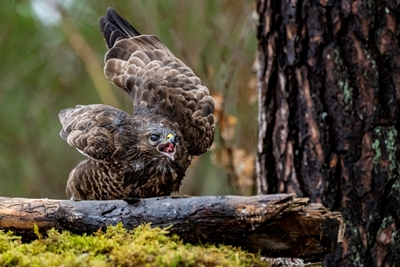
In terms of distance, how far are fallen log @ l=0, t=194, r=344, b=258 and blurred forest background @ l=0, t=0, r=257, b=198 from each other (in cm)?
410

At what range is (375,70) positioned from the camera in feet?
15.8

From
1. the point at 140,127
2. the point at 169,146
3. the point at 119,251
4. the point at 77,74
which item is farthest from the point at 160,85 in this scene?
the point at 77,74

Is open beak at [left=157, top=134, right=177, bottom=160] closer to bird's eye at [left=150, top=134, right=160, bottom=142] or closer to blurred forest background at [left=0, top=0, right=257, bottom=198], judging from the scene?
bird's eye at [left=150, top=134, right=160, bottom=142]

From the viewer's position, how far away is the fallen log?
3039 millimetres

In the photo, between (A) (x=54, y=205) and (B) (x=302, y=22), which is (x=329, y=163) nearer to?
(B) (x=302, y=22)

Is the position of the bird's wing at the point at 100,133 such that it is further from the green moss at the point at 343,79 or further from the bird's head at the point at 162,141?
the green moss at the point at 343,79

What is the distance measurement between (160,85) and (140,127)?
1.88 ft

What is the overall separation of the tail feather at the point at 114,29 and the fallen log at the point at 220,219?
262 cm

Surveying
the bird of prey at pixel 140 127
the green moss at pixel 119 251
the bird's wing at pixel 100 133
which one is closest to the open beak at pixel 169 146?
the bird of prey at pixel 140 127

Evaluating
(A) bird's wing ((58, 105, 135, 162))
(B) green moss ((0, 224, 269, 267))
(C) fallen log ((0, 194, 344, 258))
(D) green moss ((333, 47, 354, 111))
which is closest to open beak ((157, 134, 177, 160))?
(A) bird's wing ((58, 105, 135, 162))

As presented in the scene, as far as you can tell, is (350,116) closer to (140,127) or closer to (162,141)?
(162,141)

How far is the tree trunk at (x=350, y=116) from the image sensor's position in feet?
15.8

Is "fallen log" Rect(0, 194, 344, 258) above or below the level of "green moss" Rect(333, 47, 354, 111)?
below

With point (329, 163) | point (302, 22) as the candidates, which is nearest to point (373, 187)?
point (329, 163)
